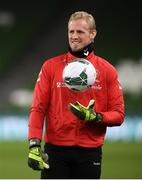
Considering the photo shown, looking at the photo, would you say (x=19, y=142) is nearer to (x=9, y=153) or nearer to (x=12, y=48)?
(x=9, y=153)

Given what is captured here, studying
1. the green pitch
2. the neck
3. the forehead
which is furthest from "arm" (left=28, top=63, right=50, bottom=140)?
the green pitch

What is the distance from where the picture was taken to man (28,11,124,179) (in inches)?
170

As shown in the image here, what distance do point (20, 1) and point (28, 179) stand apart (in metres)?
10.8

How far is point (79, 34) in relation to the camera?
429cm

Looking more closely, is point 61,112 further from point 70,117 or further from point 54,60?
point 54,60

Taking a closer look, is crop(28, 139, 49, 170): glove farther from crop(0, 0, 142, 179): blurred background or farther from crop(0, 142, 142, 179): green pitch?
crop(0, 0, 142, 179): blurred background

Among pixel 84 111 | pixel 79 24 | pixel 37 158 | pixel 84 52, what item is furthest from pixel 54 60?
pixel 37 158

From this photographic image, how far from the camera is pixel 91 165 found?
172 inches

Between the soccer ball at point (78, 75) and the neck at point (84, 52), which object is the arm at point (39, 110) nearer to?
the soccer ball at point (78, 75)

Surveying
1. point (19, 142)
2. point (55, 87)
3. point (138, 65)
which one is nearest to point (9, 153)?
point (19, 142)

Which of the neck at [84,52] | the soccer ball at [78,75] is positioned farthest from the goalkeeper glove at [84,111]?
the neck at [84,52]

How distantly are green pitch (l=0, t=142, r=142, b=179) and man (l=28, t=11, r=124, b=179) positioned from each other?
4112 millimetres

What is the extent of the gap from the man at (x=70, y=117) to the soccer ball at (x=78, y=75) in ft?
0.16

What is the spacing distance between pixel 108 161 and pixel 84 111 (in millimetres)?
6235
